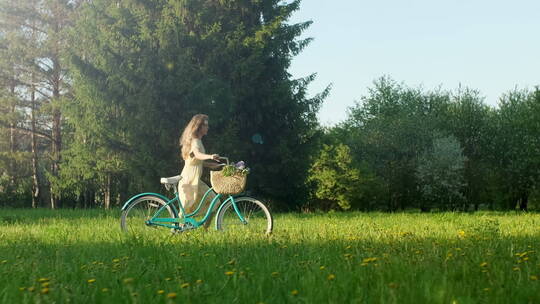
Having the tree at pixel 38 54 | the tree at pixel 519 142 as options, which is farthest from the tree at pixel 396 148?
the tree at pixel 38 54

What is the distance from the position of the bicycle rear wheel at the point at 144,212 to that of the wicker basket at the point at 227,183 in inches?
42.0

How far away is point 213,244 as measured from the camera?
6770 millimetres

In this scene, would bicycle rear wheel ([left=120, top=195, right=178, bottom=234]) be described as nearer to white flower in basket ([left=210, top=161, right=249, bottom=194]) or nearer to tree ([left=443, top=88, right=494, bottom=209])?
white flower in basket ([left=210, top=161, right=249, bottom=194])

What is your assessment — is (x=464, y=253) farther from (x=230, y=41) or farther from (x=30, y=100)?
(x=30, y=100)

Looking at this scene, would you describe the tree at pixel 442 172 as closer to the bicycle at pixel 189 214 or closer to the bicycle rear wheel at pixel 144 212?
the bicycle at pixel 189 214

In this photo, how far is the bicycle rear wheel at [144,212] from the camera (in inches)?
335

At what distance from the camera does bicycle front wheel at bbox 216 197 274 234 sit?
8070 millimetres

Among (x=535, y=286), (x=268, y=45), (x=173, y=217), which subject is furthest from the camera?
(x=268, y=45)

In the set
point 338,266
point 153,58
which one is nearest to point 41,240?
point 338,266

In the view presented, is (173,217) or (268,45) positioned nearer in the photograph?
(173,217)

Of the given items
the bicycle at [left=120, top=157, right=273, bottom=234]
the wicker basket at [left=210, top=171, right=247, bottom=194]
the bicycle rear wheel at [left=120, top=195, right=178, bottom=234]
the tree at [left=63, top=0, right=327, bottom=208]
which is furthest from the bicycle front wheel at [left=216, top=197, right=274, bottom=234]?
the tree at [left=63, top=0, right=327, bottom=208]

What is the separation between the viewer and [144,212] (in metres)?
8.57

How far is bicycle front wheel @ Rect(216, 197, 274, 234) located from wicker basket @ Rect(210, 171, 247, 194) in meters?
0.33

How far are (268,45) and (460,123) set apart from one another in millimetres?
21164
